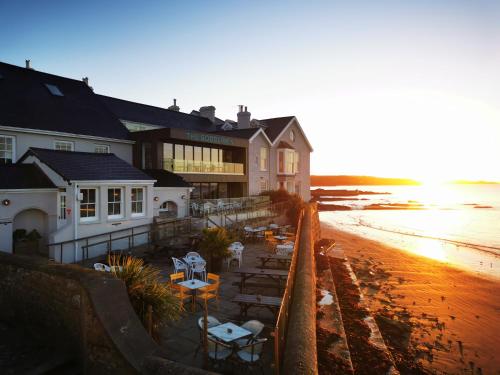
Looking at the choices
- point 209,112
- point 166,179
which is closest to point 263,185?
point 209,112

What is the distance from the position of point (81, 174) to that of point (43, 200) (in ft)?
7.29

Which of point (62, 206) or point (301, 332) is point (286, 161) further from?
point (301, 332)

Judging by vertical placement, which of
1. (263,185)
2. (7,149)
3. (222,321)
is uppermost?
(7,149)

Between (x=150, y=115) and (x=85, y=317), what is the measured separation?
26.5 m

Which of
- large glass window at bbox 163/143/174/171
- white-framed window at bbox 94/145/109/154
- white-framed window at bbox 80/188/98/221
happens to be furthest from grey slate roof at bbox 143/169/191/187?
white-framed window at bbox 80/188/98/221

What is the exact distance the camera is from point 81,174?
1552cm

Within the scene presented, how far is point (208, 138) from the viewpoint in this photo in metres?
25.1

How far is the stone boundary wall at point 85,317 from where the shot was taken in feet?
16.0

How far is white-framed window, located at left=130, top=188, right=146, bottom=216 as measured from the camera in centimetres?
1785

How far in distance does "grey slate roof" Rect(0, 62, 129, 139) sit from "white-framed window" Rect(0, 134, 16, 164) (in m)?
0.82

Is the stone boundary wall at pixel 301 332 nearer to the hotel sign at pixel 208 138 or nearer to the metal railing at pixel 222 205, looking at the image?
the metal railing at pixel 222 205

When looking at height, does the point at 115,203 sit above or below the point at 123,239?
above

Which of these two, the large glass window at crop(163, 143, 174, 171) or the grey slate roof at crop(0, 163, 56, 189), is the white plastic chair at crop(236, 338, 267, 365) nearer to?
the grey slate roof at crop(0, 163, 56, 189)

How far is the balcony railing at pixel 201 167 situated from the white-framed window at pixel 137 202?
5.18 meters
